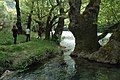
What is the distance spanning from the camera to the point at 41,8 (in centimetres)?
5006

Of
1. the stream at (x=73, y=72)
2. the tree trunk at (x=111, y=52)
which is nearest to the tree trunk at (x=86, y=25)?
the tree trunk at (x=111, y=52)

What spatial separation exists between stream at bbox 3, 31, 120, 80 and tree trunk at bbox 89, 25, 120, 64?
3.54ft

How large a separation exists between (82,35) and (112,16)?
509 centimetres

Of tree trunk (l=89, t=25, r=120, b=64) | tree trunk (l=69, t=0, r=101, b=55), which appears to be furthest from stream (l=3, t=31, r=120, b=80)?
tree trunk (l=69, t=0, r=101, b=55)

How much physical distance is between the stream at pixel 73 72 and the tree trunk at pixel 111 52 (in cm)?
108

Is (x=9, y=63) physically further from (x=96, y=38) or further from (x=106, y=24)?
(x=106, y=24)

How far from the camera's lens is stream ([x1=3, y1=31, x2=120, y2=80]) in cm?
2098

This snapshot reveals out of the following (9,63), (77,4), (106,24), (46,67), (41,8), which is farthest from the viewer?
(41,8)

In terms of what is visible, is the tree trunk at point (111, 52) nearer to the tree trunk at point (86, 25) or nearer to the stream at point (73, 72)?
the stream at point (73, 72)

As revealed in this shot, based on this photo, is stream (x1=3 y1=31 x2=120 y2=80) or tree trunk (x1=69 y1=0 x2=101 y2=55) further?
tree trunk (x1=69 y1=0 x2=101 y2=55)

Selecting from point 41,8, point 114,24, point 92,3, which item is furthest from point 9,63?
point 41,8

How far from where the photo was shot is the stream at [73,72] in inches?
826

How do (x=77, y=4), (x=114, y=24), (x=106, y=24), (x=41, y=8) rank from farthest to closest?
(x=41, y=8) → (x=106, y=24) → (x=114, y=24) → (x=77, y=4)

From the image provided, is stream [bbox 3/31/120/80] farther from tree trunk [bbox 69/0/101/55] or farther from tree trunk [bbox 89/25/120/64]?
tree trunk [bbox 69/0/101/55]
